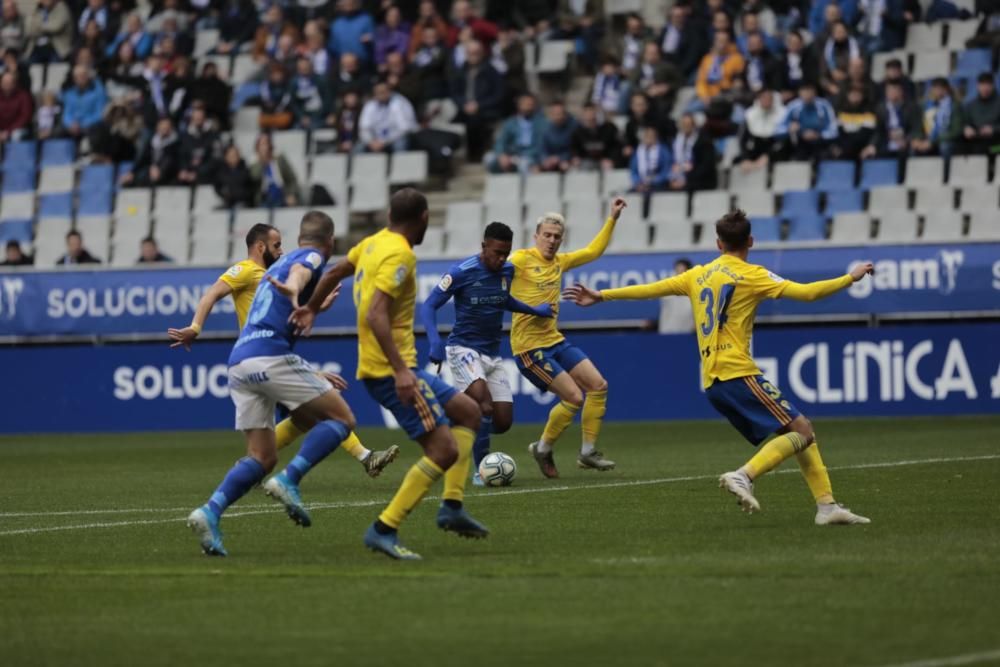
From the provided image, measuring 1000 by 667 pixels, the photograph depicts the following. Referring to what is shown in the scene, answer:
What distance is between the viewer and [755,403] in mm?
12078

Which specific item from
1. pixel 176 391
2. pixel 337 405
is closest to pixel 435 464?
pixel 337 405

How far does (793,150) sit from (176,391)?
947cm

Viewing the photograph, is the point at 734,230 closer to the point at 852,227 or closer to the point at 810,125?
the point at 852,227

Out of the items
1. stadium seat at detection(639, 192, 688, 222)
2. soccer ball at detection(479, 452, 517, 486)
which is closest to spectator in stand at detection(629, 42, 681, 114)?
stadium seat at detection(639, 192, 688, 222)

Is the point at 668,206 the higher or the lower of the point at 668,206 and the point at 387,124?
the lower

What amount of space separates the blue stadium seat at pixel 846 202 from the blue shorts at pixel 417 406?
53.4ft

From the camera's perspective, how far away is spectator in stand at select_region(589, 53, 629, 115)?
28703mm

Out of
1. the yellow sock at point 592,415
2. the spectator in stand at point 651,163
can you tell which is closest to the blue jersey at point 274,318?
the yellow sock at point 592,415

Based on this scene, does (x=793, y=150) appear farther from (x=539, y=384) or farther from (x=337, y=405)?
(x=337, y=405)

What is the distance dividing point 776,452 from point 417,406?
2.89m

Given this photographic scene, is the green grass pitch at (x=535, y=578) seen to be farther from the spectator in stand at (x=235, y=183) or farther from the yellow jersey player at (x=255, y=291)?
the spectator in stand at (x=235, y=183)

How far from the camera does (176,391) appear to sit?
26.0 metres

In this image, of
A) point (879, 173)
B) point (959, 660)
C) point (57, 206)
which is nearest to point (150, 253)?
point (57, 206)

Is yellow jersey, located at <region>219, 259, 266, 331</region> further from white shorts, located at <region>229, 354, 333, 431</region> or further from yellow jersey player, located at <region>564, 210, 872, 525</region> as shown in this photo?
yellow jersey player, located at <region>564, 210, 872, 525</region>
